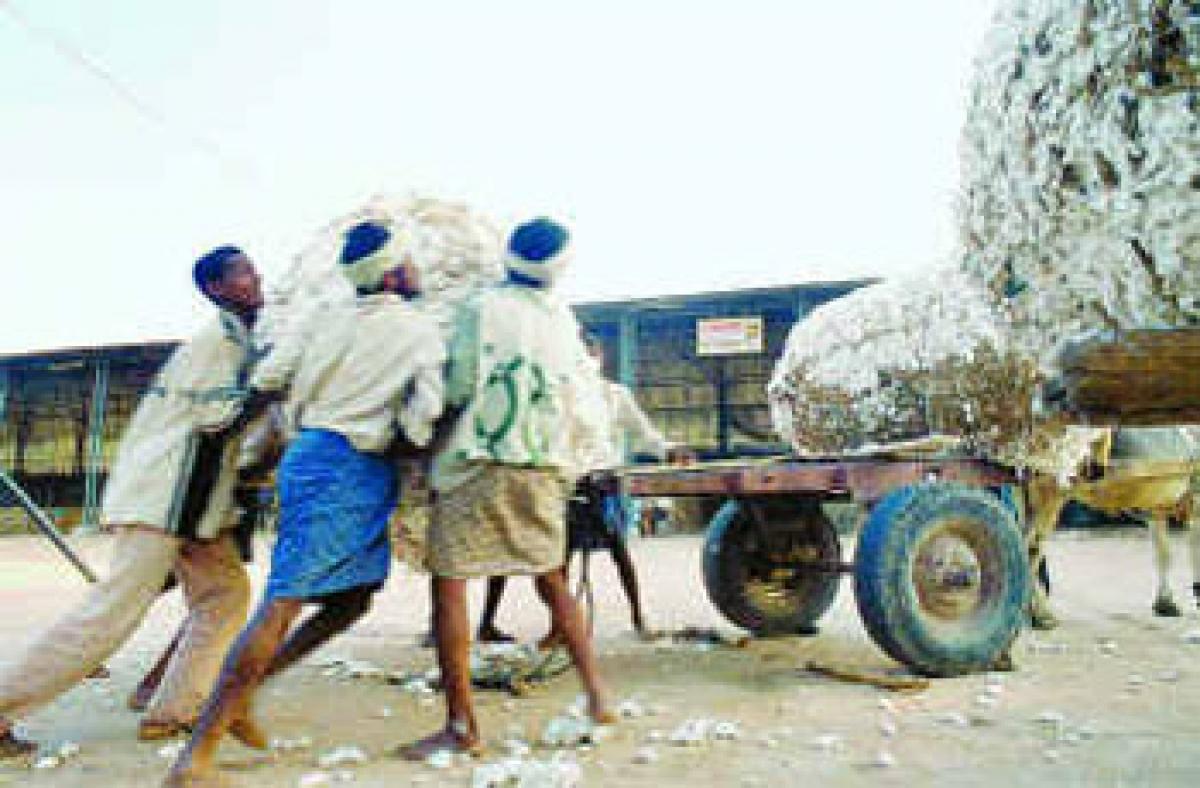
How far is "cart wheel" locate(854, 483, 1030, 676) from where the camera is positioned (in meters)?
3.77

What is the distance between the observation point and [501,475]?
299cm

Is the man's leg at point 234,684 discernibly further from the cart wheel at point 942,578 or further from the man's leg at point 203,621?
the cart wheel at point 942,578

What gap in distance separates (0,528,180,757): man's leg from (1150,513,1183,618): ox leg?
5956mm

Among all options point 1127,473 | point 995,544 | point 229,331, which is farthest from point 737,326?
point 229,331

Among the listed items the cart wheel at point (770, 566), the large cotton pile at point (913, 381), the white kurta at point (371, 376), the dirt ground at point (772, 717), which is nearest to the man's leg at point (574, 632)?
the dirt ground at point (772, 717)

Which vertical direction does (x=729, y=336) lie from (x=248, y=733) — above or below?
above

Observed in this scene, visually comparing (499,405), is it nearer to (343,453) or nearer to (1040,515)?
(343,453)

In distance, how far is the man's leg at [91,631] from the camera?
2.94 metres

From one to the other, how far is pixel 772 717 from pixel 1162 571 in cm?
445

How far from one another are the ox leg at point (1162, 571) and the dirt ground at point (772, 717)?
10.1 inches

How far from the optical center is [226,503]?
326 cm


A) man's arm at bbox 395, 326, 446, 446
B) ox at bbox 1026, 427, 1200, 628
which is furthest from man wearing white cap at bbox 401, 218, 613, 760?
ox at bbox 1026, 427, 1200, 628

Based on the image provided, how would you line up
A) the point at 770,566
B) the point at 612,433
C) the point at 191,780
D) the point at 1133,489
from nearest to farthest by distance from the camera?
the point at 191,780 < the point at 612,433 < the point at 770,566 < the point at 1133,489

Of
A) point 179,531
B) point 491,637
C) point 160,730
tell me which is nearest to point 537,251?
point 179,531
